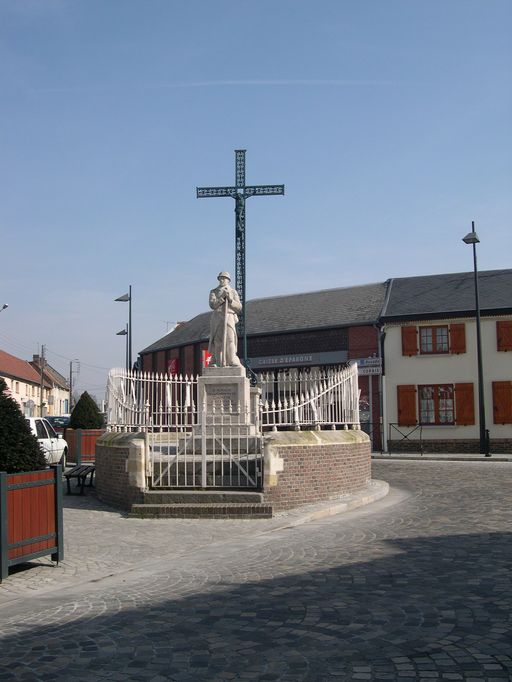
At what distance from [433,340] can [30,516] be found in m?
26.0

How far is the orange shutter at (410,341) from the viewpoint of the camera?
31672mm

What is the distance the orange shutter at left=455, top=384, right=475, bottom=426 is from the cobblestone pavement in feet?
66.8

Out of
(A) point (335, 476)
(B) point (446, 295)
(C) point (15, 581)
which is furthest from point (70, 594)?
(B) point (446, 295)

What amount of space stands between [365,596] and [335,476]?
6.52 meters

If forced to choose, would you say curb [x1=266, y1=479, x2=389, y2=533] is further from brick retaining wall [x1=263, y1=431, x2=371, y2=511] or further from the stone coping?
the stone coping

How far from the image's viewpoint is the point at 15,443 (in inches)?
309

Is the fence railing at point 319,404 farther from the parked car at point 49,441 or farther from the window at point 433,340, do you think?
the window at point 433,340

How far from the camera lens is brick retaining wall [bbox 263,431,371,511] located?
37.9ft

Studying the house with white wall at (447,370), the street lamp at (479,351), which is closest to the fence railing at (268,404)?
the street lamp at (479,351)

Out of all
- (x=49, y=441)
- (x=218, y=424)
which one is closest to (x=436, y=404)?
(x=49, y=441)

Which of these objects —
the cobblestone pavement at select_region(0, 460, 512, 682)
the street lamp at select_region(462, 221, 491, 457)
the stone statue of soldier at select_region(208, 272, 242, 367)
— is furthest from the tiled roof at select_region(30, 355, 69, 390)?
the cobblestone pavement at select_region(0, 460, 512, 682)

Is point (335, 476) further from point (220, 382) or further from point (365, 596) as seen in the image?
point (365, 596)

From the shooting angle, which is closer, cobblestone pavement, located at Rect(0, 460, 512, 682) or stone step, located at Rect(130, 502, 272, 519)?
cobblestone pavement, located at Rect(0, 460, 512, 682)

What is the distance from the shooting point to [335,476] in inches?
505
